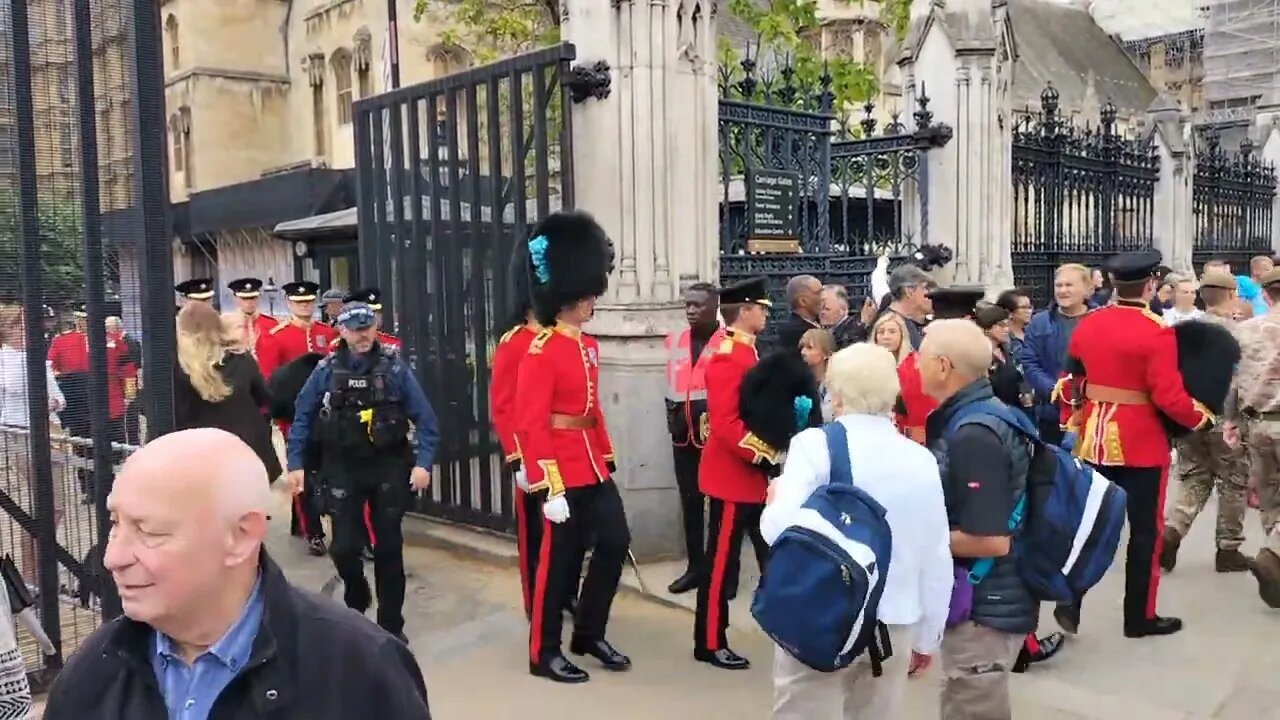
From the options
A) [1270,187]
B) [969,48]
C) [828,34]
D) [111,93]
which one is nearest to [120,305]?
[111,93]

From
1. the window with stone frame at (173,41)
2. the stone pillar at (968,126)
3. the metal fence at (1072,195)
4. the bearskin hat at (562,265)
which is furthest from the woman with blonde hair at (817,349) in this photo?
the window with stone frame at (173,41)

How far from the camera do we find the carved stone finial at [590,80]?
6.80 m

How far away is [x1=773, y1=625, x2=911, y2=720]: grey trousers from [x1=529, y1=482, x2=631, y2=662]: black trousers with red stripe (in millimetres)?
1805

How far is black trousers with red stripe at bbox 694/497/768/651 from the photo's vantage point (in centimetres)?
532

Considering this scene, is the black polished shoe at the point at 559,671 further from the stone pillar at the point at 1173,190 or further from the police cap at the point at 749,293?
the stone pillar at the point at 1173,190

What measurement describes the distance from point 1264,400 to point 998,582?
3.58 meters

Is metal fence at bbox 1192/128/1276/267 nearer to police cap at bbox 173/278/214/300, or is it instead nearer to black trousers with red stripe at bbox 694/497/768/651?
black trousers with red stripe at bbox 694/497/768/651

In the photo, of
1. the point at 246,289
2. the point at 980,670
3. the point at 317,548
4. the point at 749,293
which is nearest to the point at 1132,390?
the point at 749,293

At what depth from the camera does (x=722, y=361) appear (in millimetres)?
5391

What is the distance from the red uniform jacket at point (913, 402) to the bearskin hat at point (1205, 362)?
117 centimetres

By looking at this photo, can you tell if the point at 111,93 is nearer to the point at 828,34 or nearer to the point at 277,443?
the point at 277,443

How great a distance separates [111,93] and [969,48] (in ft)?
24.6

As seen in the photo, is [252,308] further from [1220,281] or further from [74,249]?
[1220,281]

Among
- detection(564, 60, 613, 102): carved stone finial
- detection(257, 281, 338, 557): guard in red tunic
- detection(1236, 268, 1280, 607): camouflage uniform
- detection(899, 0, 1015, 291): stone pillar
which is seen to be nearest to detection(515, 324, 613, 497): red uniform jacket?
detection(564, 60, 613, 102): carved stone finial
